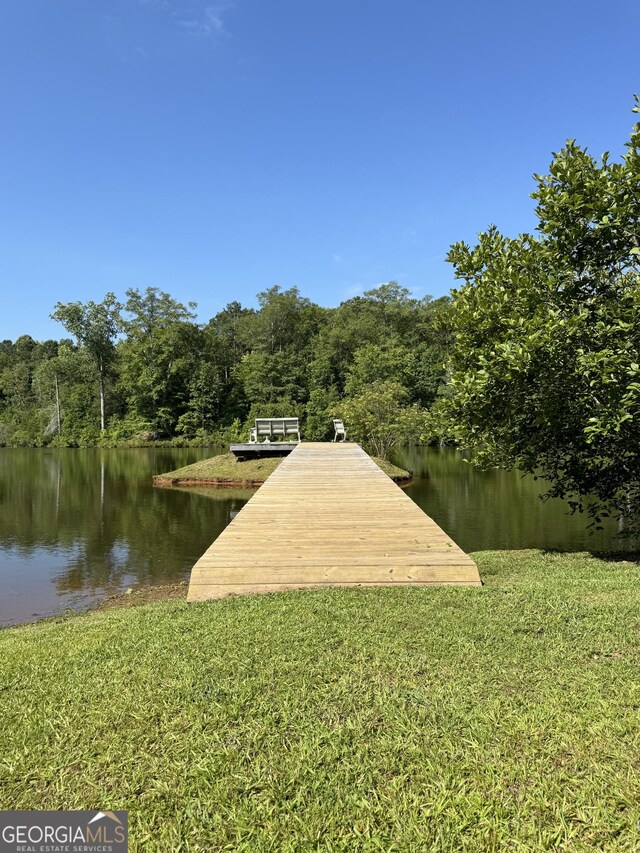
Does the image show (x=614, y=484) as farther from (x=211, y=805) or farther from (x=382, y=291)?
(x=382, y=291)

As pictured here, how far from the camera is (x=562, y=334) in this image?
5.22 m

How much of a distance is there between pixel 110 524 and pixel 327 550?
9.34 meters

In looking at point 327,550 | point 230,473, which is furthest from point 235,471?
point 327,550

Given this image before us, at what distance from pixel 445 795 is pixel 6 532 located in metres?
12.6

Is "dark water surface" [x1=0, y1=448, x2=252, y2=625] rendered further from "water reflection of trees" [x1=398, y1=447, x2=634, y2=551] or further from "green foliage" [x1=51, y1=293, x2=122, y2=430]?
"green foliage" [x1=51, y1=293, x2=122, y2=430]

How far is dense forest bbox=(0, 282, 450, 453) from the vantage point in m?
45.9

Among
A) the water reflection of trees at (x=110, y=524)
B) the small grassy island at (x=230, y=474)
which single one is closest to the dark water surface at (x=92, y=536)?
the water reflection of trees at (x=110, y=524)

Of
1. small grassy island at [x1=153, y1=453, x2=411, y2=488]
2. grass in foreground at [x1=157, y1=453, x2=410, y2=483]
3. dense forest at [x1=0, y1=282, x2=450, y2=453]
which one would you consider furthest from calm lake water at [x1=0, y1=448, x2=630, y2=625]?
dense forest at [x1=0, y1=282, x2=450, y2=453]

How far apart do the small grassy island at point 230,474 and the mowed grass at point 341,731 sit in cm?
1560

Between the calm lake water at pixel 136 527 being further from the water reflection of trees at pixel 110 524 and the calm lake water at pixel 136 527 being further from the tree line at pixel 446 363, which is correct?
the tree line at pixel 446 363

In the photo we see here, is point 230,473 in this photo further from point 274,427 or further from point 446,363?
point 446,363

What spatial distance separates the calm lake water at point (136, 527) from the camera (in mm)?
7973

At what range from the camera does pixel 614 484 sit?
6.96 m

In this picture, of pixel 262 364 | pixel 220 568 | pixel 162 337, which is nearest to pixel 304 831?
pixel 220 568
